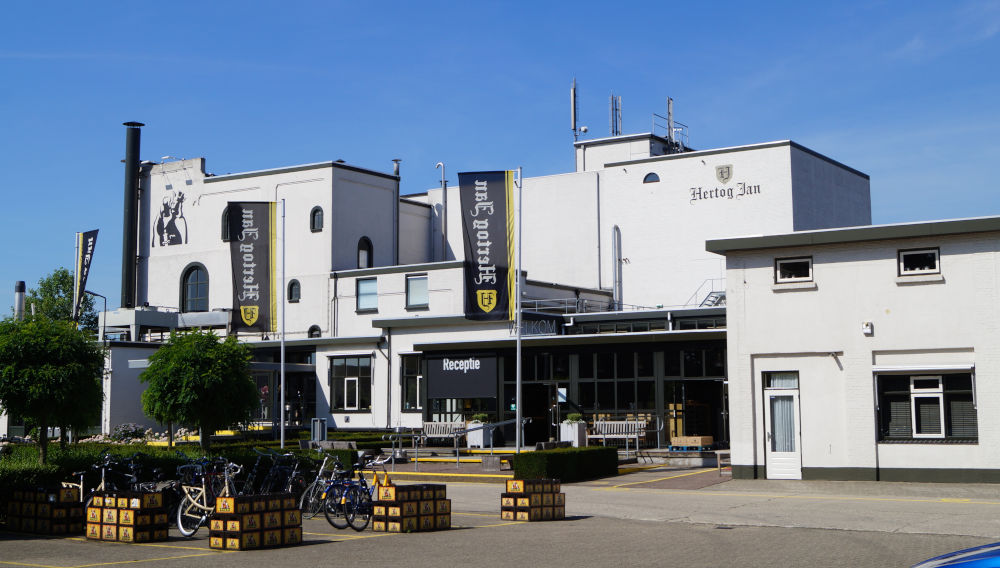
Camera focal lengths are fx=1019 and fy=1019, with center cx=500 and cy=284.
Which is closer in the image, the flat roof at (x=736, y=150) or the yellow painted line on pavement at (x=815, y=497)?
the yellow painted line on pavement at (x=815, y=497)

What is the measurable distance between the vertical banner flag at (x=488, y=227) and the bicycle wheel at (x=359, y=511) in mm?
16752

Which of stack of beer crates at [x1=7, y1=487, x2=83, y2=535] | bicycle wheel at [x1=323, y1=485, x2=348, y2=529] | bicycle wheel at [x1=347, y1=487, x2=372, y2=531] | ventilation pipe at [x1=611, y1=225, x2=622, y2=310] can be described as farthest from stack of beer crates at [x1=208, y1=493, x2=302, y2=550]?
ventilation pipe at [x1=611, y1=225, x2=622, y2=310]

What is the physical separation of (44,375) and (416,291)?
2450 centimetres

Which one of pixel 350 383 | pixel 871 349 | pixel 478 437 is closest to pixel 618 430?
pixel 478 437

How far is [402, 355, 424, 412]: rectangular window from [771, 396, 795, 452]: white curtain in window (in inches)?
814

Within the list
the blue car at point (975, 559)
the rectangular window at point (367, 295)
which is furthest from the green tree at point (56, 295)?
the blue car at point (975, 559)

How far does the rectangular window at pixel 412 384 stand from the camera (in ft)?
141

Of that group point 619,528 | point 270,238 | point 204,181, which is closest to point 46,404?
point 619,528

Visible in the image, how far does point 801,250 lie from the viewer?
81.4ft

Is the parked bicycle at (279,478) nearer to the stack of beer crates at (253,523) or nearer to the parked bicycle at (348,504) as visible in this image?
the parked bicycle at (348,504)

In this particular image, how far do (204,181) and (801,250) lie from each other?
3947 cm

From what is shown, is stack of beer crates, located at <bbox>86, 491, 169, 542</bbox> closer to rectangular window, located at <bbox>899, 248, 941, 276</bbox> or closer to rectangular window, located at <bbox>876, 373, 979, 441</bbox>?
rectangular window, located at <bbox>876, 373, 979, 441</bbox>

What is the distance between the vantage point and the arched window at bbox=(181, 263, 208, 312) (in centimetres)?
5575

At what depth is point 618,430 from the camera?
110ft
